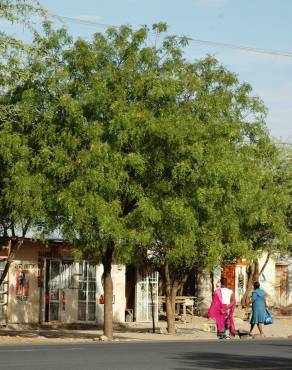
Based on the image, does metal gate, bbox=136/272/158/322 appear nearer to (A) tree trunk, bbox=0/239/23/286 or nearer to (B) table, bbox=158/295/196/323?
(B) table, bbox=158/295/196/323

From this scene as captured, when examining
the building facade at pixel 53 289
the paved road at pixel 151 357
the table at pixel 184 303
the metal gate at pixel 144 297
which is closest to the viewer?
the paved road at pixel 151 357

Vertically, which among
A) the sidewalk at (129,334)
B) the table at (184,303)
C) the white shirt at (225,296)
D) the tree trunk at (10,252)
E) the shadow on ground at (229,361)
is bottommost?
the shadow on ground at (229,361)

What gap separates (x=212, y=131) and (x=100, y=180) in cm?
351

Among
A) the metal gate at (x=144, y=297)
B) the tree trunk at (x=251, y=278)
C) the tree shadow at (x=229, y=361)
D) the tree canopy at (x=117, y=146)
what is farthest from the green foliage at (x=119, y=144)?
the tree trunk at (x=251, y=278)

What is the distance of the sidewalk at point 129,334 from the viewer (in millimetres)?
31109

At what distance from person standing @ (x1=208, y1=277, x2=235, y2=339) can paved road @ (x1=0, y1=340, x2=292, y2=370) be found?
7005 millimetres

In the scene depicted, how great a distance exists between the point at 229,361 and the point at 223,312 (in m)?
12.8

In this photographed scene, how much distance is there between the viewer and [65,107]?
29.5 metres

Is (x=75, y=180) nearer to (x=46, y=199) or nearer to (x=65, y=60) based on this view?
(x=46, y=199)

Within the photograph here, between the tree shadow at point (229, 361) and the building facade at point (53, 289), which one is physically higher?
the building facade at point (53, 289)

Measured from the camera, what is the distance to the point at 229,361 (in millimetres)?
20578

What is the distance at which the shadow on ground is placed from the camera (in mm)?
19203

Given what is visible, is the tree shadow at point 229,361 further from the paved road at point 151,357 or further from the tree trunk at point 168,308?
the tree trunk at point 168,308

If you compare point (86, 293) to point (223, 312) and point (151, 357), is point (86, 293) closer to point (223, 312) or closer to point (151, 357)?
point (223, 312)
